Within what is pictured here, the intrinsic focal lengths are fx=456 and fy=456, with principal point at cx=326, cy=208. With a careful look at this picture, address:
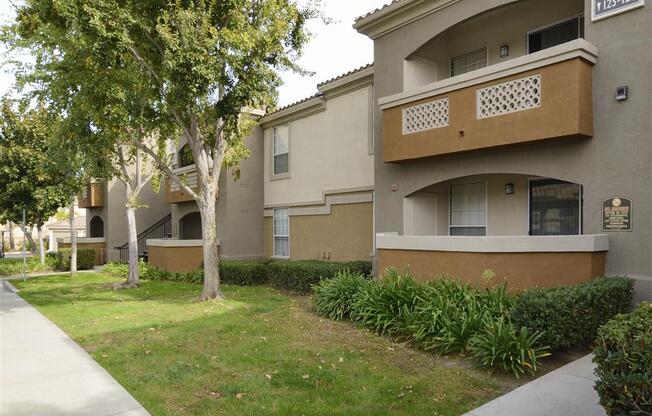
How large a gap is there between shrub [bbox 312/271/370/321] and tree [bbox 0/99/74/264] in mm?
15829

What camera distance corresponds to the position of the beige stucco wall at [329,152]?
540 inches

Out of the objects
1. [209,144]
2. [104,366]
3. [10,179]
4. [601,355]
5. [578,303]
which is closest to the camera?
[601,355]

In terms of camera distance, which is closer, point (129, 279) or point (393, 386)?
point (393, 386)

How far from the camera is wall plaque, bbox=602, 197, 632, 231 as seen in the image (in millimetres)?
7707

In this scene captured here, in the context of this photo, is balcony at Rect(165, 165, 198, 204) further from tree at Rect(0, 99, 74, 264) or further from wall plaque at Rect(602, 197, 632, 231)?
wall plaque at Rect(602, 197, 632, 231)

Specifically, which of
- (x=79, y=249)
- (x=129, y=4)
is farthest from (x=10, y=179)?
(x=129, y=4)

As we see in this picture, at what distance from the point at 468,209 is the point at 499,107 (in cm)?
319

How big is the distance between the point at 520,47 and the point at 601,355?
8489mm

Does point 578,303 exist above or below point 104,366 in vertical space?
above

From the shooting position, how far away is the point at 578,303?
6246 millimetres

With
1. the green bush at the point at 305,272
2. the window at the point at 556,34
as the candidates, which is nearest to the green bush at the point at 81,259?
the green bush at the point at 305,272

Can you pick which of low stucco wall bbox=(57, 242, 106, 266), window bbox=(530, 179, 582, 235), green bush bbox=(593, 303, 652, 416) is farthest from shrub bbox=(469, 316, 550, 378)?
low stucco wall bbox=(57, 242, 106, 266)

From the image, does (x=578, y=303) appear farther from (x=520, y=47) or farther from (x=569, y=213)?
(x=520, y=47)

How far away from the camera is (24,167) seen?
2095 centimetres
